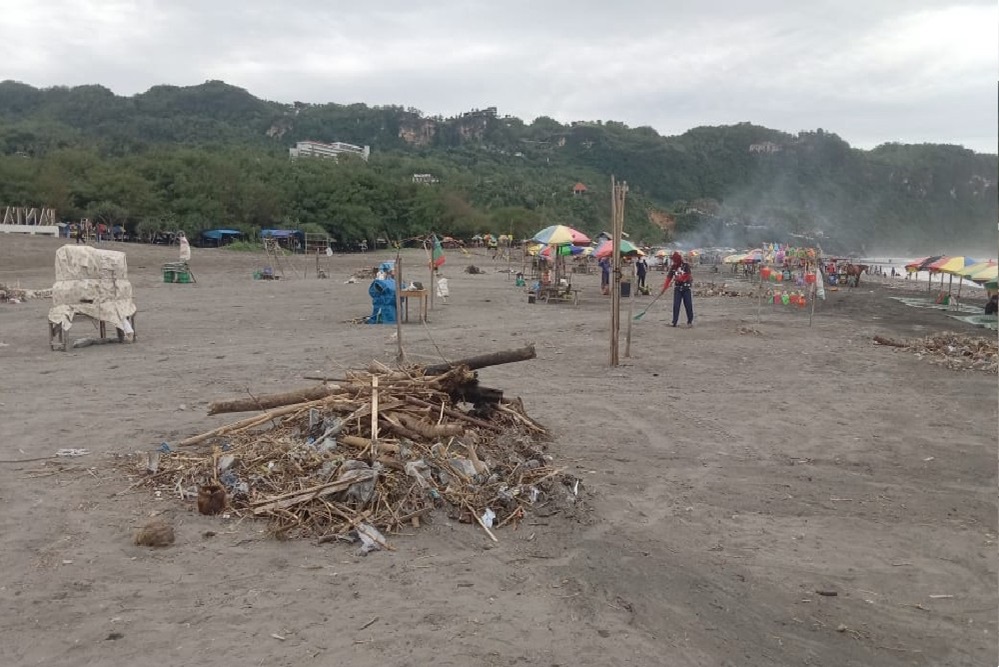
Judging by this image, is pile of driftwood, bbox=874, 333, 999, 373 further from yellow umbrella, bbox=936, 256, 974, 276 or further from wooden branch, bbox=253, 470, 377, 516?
yellow umbrella, bbox=936, 256, 974, 276

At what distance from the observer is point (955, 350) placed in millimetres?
14547

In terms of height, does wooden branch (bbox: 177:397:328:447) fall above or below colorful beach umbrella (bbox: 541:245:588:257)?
below

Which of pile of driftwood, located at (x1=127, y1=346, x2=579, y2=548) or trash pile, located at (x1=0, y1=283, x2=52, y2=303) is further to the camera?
trash pile, located at (x1=0, y1=283, x2=52, y2=303)

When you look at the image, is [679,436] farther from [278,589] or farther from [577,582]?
[278,589]

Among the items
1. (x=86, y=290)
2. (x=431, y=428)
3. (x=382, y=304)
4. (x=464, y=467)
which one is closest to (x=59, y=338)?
(x=86, y=290)

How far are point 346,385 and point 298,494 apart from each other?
167cm

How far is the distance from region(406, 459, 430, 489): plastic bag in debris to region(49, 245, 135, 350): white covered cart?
893 cm

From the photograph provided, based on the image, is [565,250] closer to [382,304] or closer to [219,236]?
[382,304]

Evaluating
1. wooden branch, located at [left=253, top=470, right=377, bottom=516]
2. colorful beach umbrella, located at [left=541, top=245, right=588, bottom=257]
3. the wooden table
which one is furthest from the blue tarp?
wooden branch, located at [left=253, top=470, right=377, bottom=516]

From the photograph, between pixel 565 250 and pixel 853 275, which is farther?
pixel 853 275

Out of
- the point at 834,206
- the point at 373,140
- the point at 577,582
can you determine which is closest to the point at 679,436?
the point at 577,582

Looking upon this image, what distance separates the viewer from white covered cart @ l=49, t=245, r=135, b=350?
12.0 metres

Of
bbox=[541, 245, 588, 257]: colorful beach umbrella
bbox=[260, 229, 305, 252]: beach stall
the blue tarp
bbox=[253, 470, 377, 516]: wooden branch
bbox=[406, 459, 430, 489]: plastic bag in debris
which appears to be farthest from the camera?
bbox=[260, 229, 305, 252]: beach stall

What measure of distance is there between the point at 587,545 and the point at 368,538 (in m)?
Answer: 1.50
